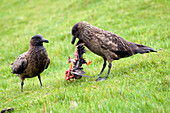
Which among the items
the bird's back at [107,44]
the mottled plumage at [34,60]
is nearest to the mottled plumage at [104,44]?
the bird's back at [107,44]

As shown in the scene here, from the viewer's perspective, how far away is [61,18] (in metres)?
13.3

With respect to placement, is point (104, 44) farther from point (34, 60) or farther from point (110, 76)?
point (34, 60)

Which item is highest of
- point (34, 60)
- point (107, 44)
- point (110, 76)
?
point (107, 44)

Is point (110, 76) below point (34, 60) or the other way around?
below

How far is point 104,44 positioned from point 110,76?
0.82 metres

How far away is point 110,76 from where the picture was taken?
4.76m

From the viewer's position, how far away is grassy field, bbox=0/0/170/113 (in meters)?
3.18

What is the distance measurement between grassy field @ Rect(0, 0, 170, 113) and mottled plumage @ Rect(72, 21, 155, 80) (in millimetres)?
446

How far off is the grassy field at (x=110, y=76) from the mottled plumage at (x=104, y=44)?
45cm

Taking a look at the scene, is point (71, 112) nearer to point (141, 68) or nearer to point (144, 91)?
point (144, 91)

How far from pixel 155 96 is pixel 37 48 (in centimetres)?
306

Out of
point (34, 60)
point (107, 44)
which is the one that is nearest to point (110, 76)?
point (107, 44)

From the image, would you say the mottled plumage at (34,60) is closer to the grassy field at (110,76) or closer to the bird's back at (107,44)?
the grassy field at (110,76)

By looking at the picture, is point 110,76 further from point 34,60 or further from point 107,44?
point 34,60
